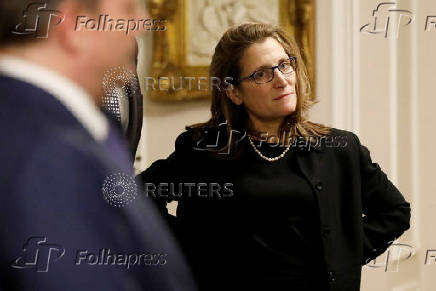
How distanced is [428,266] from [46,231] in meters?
2.62

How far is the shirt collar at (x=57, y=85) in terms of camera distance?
1.80ft

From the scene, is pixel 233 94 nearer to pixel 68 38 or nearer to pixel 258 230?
pixel 258 230

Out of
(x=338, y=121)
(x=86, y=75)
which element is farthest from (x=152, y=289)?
(x=338, y=121)

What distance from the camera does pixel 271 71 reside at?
140 centimetres

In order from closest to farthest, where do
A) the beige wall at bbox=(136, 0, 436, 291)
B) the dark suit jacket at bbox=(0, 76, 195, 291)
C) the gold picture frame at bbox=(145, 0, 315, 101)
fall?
the dark suit jacket at bbox=(0, 76, 195, 291) → the gold picture frame at bbox=(145, 0, 315, 101) → the beige wall at bbox=(136, 0, 436, 291)

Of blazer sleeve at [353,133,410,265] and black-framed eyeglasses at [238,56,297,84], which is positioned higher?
black-framed eyeglasses at [238,56,297,84]

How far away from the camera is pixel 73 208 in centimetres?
53

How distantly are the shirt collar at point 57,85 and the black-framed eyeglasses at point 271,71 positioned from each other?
2.86ft

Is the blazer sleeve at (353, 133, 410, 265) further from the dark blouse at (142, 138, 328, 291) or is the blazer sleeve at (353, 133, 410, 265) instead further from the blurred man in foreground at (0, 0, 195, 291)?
the blurred man in foreground at (0, 0, 195, 291)

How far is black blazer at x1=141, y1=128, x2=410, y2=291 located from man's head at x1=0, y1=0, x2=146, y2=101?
2.64ft

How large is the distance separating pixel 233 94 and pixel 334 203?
36 centimetres

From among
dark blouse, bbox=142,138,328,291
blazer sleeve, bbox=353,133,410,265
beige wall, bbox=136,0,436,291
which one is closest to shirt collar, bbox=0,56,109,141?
dark blouse, bbox=142,138,328,291

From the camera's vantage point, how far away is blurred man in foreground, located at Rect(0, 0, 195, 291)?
524 mm

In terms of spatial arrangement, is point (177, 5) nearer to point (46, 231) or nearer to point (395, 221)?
point (395, 221)
